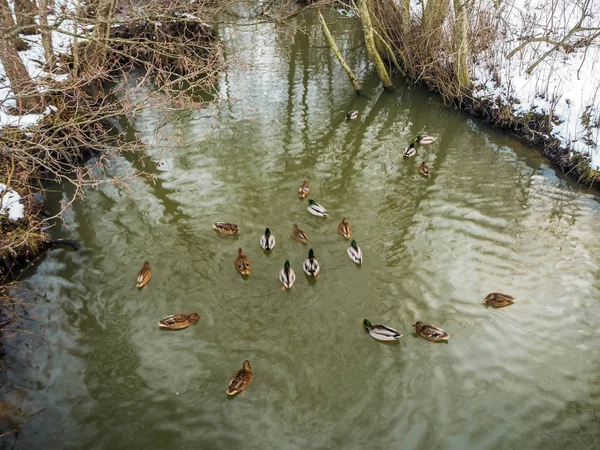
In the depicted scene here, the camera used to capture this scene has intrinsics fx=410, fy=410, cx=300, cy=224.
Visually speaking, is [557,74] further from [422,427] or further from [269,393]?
[269,393]

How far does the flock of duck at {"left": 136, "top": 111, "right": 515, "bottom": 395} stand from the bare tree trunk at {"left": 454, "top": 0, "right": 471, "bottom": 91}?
619 centimetres

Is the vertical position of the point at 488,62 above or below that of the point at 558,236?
above

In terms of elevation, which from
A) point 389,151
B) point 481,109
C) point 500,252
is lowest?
point 500,252

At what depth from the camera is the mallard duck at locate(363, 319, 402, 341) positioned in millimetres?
5668

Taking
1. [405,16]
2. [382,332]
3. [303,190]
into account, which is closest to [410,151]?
[303,190]

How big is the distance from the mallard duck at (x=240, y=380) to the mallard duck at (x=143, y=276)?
93.5 inches

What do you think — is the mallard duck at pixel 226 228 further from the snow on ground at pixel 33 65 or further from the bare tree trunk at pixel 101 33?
the snow on ground at pixel 33 65

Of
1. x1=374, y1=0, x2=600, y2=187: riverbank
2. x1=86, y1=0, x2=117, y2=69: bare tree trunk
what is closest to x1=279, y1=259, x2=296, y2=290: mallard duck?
x1=86, y1=0, x2=117, y2=69: bare tree trunk

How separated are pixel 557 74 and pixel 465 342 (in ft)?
29.4

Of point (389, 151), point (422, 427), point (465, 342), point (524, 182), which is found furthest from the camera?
point (389, 151)

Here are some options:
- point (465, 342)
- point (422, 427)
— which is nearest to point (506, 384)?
point (465, 342)

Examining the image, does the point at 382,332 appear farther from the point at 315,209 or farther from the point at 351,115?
the point at 351,115

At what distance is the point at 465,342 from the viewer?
5.76 m

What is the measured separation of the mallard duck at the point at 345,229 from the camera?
755cm
